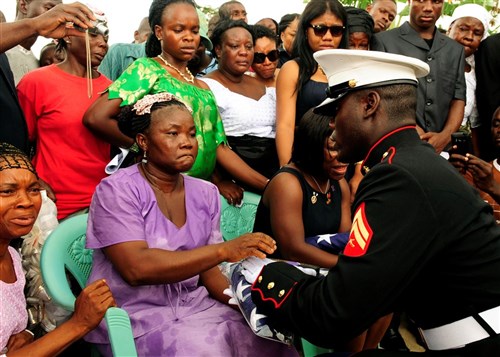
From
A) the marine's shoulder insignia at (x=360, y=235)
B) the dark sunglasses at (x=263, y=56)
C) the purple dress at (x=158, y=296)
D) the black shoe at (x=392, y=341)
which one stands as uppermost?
the marine's shoulder insignia at (x=360, y=235)

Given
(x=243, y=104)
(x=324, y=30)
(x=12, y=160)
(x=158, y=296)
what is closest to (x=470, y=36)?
(x=324, y=30)

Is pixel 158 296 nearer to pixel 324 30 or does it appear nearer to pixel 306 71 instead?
pixel 306 71

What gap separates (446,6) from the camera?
11281mm

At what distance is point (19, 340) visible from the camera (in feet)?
8.38

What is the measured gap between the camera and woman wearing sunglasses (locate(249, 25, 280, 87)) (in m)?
4.90

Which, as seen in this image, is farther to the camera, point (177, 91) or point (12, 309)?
point (177, 91)

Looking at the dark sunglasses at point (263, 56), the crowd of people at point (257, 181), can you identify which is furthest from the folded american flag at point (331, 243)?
the dark sunglasses at point (263, 56)

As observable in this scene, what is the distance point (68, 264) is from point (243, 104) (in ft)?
5.70

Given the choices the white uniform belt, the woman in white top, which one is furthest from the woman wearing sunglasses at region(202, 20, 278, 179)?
the white uniform belt

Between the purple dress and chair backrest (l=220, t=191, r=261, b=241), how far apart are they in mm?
774

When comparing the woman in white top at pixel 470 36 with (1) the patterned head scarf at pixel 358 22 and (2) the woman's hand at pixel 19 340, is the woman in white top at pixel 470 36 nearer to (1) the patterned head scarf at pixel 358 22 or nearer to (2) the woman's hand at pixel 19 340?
(1) the patterned head scarf at pixel 358 22

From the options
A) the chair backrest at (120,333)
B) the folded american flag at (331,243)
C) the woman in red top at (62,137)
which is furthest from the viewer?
the woman in red top at (62,137)

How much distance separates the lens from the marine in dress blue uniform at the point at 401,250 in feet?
6.71

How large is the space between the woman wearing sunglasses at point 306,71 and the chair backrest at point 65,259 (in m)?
1.50
